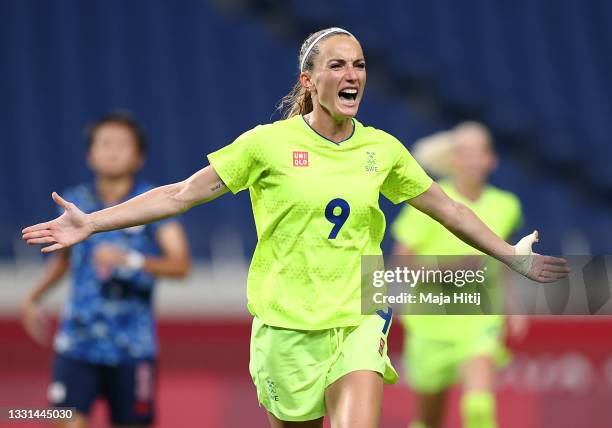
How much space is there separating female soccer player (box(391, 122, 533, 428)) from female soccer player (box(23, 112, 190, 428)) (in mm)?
1786

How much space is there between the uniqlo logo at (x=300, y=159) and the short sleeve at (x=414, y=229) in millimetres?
3086

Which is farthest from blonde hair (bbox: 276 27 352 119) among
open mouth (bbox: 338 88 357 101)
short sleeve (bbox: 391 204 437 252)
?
short sleeve (bbox: 391 204 437 252)

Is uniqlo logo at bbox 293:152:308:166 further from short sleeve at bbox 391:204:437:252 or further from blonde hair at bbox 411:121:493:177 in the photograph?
blonde hair at bbox 411:121:493:177

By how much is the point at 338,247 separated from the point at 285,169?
38 centimetres

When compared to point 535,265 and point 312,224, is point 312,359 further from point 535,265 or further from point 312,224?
point 535,265

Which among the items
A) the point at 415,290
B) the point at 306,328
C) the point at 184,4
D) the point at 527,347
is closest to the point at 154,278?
the point at 415,290

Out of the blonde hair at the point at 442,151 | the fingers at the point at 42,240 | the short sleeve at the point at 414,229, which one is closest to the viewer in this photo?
the fingers at the point at 42,240

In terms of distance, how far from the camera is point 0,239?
10.4 meters

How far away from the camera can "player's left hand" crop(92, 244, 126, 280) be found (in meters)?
6.69

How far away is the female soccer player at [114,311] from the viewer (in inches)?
264

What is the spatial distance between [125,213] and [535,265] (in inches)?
68.3

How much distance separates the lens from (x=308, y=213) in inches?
190

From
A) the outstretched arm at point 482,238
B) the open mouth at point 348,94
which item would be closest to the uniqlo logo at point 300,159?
the open mouth at point 348,94

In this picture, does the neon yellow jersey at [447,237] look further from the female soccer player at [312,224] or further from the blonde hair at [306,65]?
the female soccer player at [312,224]
